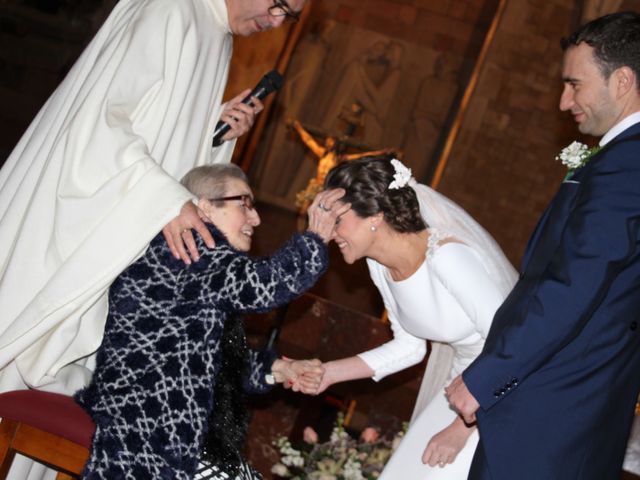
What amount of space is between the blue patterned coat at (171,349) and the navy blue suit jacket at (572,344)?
722 mm

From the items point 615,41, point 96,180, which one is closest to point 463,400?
point 615,41

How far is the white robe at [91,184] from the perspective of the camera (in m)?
3.16

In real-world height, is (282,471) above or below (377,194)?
below

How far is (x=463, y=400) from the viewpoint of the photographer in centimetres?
264

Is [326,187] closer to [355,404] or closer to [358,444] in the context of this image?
[358,444]

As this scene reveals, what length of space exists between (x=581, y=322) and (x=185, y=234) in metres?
1.31

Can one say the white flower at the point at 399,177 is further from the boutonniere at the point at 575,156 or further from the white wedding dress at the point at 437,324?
the boutonniere at the point at 575,156

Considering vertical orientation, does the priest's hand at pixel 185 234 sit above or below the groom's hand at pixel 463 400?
above

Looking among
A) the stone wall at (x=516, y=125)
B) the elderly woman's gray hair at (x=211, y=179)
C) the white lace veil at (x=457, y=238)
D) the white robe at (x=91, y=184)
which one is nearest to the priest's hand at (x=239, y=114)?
the white robe at (x=91, y=184)

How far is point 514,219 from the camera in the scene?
26.2ft

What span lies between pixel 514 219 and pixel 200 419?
5.59 m

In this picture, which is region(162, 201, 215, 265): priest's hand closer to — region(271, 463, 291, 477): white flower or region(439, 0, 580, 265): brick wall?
region(271, 463, 291, 477): white flower

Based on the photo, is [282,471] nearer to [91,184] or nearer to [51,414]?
[51,414]

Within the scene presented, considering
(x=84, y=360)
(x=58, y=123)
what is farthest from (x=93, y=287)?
(x=58, y=123)
